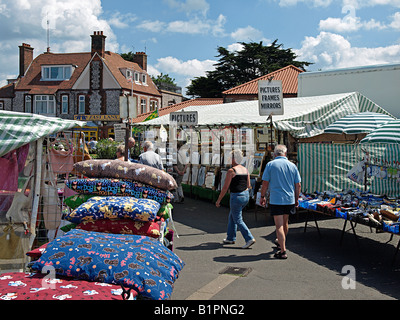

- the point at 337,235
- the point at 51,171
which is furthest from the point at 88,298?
the point at 337,235

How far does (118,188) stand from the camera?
17.1 feet

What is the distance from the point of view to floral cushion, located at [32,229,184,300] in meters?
3.39

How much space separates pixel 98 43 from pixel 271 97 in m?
36.2

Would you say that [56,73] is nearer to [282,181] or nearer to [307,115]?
[307,115]

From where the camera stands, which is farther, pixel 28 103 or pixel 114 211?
pixel 28 103

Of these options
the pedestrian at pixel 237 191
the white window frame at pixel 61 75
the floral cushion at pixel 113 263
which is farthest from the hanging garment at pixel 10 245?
the white window frame at pixel 61 75

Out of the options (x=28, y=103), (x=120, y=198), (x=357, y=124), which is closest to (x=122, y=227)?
(x=120, y=198)

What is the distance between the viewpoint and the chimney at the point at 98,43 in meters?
42.0

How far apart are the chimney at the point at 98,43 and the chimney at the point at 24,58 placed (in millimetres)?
8846

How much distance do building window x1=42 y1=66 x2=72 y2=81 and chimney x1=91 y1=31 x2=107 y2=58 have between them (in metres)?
3.63

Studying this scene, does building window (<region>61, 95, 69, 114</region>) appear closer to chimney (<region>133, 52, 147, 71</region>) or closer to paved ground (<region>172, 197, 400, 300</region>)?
chimney (<region>133, 52, 147, 71</region>)

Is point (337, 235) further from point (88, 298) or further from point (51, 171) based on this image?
point (88, 298)

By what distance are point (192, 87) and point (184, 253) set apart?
43.1 meters

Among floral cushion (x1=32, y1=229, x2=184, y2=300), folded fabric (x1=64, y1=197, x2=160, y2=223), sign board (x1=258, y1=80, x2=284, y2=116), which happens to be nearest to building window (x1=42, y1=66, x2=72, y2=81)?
sign board (x1=258, y1=80, x2=284, y2=116)
